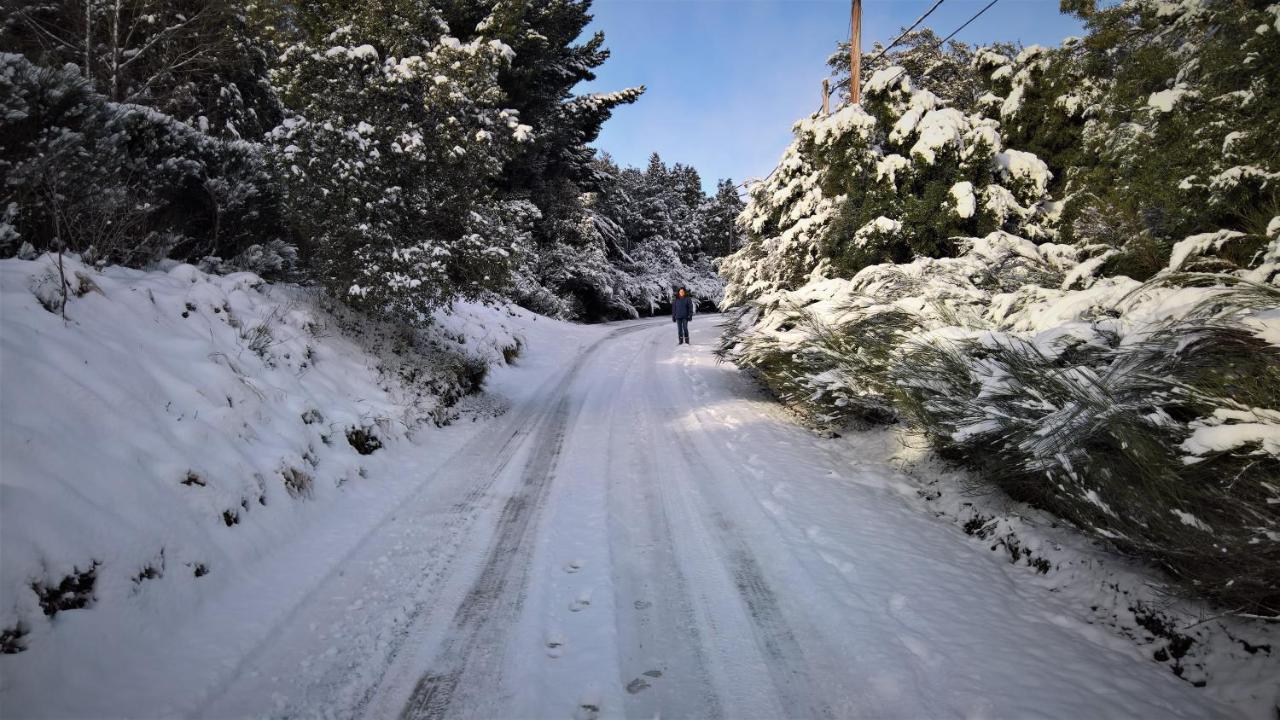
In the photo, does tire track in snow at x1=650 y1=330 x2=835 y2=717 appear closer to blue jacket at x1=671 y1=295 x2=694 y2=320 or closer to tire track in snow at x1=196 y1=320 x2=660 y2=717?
tire track in snow at x1=196 y1=320 x2=660 y2=717

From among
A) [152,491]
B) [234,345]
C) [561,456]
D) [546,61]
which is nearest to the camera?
[152,491]

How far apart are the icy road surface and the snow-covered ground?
16 millimetres

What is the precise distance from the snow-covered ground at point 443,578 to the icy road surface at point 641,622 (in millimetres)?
16

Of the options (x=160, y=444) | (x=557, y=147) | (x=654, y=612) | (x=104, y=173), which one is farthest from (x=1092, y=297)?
(x=557, y=147)

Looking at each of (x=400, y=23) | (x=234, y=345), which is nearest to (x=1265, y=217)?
(x=234, y=345)

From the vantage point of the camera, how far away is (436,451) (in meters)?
5.87

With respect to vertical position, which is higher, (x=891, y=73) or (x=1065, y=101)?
(x=891, y=73)

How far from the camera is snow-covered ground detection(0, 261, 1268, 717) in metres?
2.31

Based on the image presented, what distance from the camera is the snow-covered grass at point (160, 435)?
2.56 m

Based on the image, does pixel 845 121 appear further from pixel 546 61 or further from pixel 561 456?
pixel 546 61

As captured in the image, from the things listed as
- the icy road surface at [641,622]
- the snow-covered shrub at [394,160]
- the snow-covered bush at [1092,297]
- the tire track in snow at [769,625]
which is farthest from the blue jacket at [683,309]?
the tire track in snow at [769,625]

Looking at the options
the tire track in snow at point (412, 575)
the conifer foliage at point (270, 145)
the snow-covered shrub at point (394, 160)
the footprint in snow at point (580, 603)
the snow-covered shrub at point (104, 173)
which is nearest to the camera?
the tire track in snow at point (412, 575)

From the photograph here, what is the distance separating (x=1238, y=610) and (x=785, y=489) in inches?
108

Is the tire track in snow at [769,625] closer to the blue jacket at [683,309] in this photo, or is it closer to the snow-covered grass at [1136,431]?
the snow-covered grass at [1136,431]
